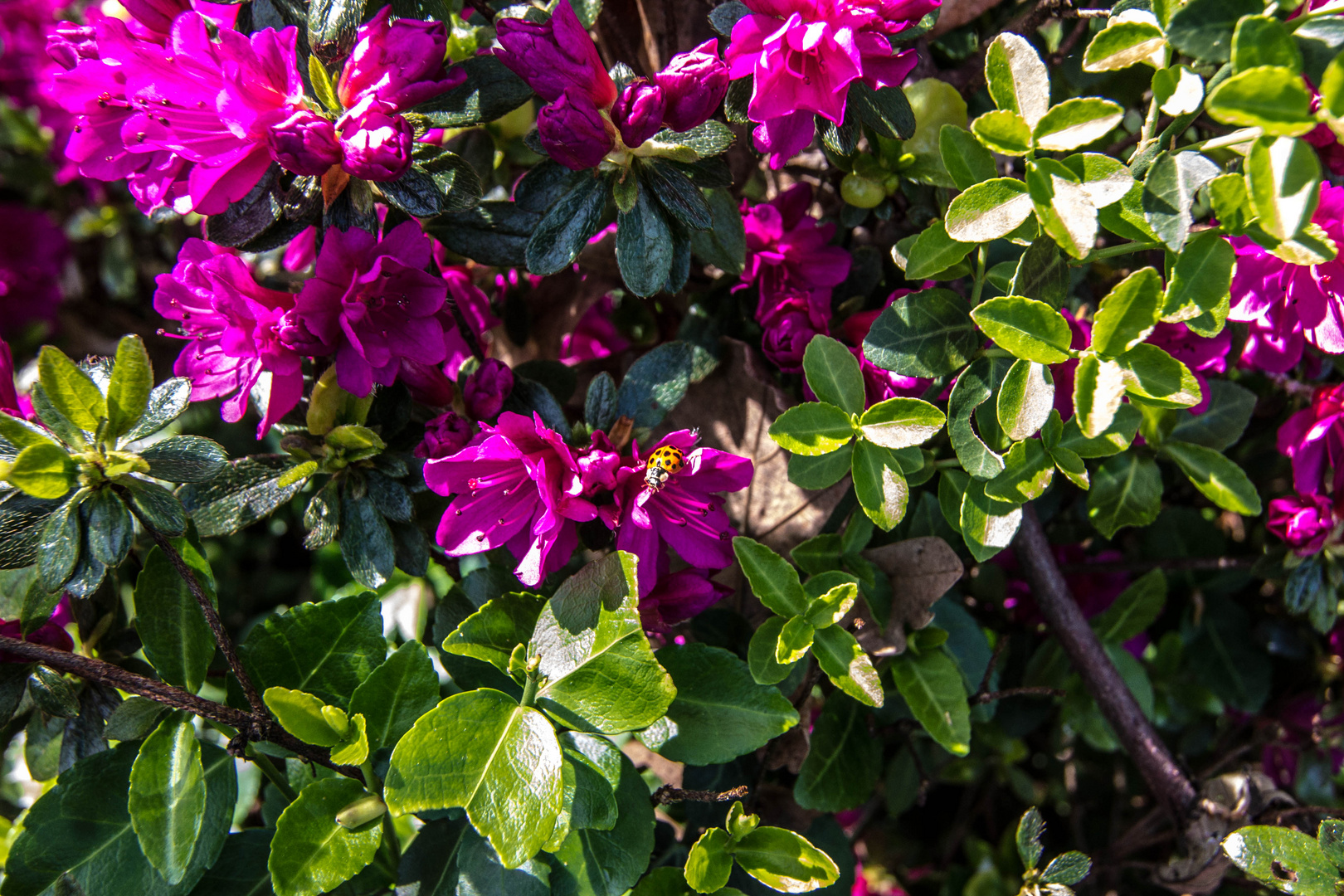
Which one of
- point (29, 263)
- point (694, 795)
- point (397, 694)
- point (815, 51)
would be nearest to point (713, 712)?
point (694, 795)

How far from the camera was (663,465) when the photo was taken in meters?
0.86

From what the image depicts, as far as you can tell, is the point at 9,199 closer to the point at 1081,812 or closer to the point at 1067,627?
the point at 1067,627

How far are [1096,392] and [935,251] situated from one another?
0.20 metres

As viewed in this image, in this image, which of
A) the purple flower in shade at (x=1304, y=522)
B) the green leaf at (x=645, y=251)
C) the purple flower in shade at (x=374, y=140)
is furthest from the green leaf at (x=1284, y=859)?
the purple flower in shade at (x=374, y=140)

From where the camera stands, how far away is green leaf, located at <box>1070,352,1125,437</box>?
77 centimetres

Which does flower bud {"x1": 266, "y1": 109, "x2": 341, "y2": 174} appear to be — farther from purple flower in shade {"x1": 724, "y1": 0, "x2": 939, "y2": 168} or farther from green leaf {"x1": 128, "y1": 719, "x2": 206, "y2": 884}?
green leaf {"x1": 128, "y1": 719, "x2": 206, "y2": 884}

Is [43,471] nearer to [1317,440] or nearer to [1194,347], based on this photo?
[1194,347]

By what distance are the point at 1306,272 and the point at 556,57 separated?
785 millimetres

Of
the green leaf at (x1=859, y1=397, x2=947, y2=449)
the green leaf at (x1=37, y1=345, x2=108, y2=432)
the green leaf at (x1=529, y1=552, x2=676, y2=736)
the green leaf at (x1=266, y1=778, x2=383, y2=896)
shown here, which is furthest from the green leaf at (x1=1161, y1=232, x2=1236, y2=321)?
the green leaf at (x1=37, y1=345, x2=108, y2=432)

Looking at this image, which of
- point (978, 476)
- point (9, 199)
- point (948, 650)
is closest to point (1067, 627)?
point (948, 650)

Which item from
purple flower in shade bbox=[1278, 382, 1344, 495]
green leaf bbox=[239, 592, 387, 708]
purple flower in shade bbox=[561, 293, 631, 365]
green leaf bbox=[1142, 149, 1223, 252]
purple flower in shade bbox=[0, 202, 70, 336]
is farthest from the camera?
purple flower in shade bbox=[0, 202, 70, 336]

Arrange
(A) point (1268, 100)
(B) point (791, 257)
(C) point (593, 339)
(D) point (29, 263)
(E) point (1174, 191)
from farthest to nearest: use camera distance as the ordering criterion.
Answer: (D) point (29, 263) → (C) point (593, 339) → (B) point (791, 257) → (E) point (1174, 191) → (A) point (1268, 100)

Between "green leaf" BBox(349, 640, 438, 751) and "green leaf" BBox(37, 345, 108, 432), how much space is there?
36cm

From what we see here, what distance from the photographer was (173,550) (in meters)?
0.88
